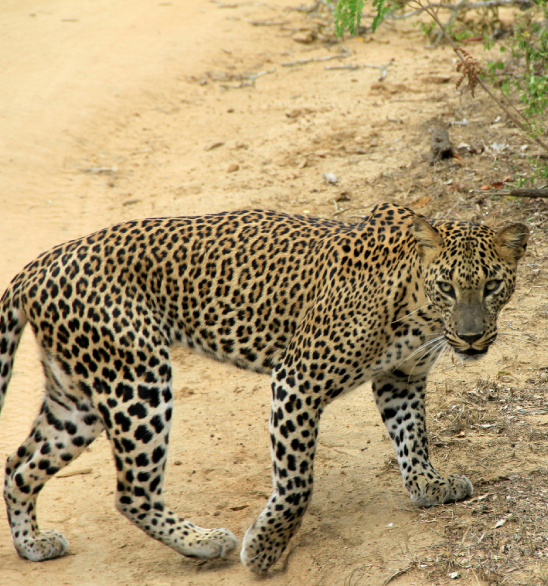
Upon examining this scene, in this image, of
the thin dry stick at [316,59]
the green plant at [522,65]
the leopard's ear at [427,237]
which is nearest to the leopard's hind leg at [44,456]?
the leopard's ear at [427,237]

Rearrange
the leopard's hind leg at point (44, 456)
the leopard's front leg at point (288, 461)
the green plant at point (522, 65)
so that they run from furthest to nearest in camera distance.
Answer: the green plant at point (522, 65)
the leopard's hind leg at point (44, 456)
the leopard's front leg at point (288, 461)

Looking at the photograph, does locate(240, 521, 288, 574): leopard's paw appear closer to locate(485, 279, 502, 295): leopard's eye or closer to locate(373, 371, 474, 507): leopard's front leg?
locate(373, 371, 474, 507): leopard's front leg

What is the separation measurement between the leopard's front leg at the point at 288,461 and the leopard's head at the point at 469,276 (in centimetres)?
99

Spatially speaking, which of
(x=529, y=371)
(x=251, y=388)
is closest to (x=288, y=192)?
(x=251, y=388)

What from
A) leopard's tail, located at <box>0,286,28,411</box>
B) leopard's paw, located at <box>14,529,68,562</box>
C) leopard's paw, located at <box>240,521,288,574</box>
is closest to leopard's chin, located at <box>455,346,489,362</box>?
leopard's paw, located at <box>240,521,288,574</box>

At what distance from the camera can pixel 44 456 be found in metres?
5.20

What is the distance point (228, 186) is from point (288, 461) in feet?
19.9

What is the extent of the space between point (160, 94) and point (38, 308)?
9461 millimetres

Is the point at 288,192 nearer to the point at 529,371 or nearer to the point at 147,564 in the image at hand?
the point at 529,371

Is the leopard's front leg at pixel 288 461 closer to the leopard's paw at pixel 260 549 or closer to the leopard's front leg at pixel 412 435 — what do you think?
the leopard's paw at pixel 260 549

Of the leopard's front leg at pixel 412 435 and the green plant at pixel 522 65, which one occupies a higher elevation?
the green plant at pixel 522 65

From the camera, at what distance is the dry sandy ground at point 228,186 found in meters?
5.21

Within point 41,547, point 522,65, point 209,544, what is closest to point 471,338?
point 209,544

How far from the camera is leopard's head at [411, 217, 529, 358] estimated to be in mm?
4359
